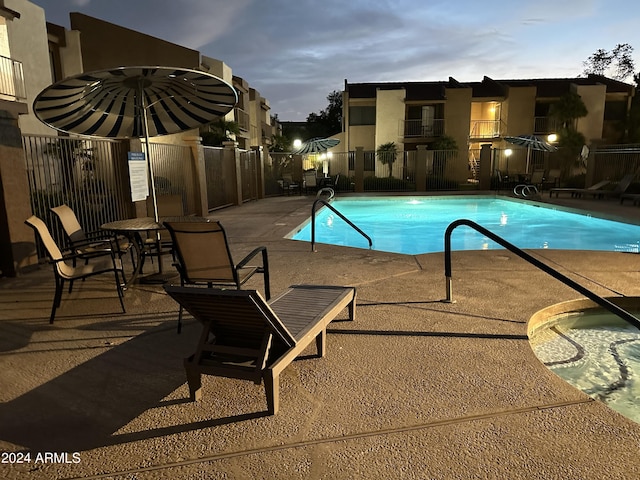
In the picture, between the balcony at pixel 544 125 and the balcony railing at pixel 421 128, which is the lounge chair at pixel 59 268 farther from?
the balcony at pixel 544 125

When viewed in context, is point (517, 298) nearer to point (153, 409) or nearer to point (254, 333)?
point (254, 333)

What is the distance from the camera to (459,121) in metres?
27.9

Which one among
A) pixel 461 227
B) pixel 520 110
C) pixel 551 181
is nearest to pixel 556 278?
pixel 461 227

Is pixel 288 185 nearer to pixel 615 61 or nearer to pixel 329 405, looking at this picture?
pixel 329 405

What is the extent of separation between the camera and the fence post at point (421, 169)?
71.6 feet

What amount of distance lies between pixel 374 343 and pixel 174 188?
9500 mm

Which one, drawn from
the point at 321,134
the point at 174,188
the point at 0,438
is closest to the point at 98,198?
the point at 174,188

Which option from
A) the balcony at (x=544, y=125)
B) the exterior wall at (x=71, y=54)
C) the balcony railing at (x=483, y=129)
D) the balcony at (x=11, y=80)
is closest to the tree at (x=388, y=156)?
the balcony railing at (x=483, y=129)

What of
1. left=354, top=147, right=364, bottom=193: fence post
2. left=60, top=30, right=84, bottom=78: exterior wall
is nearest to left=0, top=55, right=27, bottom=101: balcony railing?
left=60, top=30, right=84, bottom=78: exterior wall

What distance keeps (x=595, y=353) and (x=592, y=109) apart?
99.4 ft

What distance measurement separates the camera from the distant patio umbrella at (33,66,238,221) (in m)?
4.41

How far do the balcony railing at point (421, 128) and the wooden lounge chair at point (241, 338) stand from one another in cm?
2791

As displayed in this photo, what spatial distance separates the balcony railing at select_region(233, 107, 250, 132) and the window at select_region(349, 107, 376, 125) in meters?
7.88

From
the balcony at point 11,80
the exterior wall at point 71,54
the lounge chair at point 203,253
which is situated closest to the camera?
the lounge chair at point 203,253
